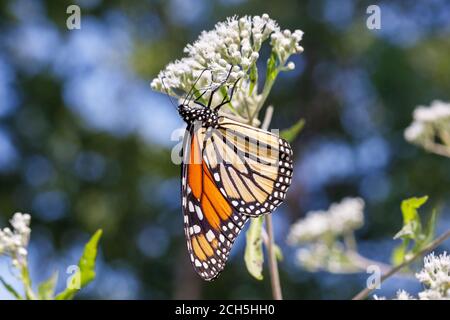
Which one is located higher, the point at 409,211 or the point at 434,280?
the point at 409,211

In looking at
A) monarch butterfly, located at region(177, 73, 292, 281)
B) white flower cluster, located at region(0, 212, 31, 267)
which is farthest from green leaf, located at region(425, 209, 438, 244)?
white flower cluster, located at region(0, 212, 31, 267)

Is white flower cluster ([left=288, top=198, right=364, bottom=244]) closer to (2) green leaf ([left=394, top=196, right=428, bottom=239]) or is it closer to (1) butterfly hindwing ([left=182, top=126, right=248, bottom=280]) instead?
(1) butterfly hindwing ([left=182, top=126, right=248, bottom=280])

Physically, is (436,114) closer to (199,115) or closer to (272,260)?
(199,115)

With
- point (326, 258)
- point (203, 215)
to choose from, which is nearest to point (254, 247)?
point (203, 215)

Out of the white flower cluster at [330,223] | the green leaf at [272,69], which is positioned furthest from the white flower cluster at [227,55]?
the white flower cluster at [330,223]

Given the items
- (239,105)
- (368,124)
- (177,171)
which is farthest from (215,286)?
(239,105)

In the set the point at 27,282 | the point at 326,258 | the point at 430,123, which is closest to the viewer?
the point at 27,282
